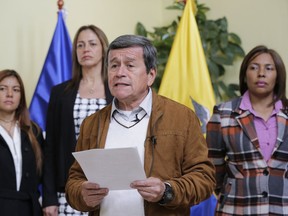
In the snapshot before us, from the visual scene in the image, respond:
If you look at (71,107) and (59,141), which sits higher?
(71,107)

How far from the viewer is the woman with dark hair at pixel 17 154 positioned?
2.64 meters

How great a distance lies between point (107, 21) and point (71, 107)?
71.6 inches

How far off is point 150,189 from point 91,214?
1.12 ft

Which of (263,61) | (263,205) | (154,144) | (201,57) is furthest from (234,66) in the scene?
(154,144)

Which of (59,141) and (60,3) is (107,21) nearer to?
(60,3)

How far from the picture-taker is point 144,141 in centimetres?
160

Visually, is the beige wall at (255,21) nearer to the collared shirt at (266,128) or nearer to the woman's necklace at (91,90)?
the collared shirt at (266,128)

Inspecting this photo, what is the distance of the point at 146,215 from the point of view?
1.55 metres

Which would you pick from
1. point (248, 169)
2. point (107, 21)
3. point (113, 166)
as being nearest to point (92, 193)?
point (113, 166)

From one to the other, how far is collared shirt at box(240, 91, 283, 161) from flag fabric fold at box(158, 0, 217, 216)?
1017 mm

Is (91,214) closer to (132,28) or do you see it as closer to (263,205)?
(263,205)

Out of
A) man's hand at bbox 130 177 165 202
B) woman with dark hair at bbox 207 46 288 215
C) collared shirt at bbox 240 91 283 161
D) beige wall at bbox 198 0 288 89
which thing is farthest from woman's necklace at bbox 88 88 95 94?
beige wall at bbox 198 0 288 89

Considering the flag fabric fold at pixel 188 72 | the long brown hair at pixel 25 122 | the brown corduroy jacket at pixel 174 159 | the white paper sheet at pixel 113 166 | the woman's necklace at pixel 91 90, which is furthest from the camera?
A: the flag fabric fold at pixel 188 72

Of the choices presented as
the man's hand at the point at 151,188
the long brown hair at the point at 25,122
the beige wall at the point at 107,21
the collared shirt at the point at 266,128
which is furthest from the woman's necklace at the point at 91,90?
the man's hand at the point at 151,188
